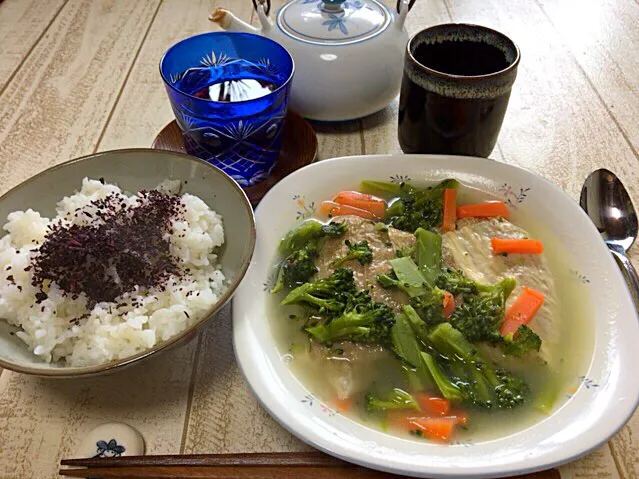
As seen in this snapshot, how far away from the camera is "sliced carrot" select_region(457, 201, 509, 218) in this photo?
5.49ft

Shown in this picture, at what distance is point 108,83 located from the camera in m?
2.45

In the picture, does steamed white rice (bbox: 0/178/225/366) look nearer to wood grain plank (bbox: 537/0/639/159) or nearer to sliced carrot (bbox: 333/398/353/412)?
sliced carrot (bbox: 333/398/353/412)

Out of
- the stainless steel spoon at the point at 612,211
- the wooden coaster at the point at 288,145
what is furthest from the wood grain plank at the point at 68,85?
the stainless steel spoon at the point at 612,211

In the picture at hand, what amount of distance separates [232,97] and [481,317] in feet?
3.45

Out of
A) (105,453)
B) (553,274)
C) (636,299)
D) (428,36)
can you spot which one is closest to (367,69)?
(428,36)

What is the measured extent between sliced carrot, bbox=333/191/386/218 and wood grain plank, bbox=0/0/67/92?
5.66 feet

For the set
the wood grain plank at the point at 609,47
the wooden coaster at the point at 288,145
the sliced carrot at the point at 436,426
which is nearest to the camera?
the sliced carrot at the point at 436,426

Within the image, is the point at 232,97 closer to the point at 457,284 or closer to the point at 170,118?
the point at 170,118

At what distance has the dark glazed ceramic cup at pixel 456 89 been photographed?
1.63 meters

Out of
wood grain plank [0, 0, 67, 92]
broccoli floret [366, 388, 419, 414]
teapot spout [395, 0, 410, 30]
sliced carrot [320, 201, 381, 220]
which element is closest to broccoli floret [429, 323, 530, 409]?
broccoli floret [366, 388, 419, 414]

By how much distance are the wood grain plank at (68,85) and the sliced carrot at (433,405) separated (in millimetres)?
1572

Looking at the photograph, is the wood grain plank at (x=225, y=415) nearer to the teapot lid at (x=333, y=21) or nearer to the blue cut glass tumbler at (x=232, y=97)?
the blue cut glass tumbler at (x=232, y=97)

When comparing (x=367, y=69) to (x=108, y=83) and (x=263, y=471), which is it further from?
(x=263, y=471)

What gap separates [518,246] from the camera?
1545 mm
